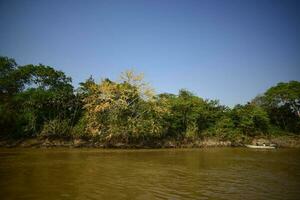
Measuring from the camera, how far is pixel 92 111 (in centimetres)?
3697

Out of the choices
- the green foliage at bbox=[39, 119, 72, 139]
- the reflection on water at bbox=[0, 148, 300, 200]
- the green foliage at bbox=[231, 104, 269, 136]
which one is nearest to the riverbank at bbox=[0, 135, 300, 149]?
the green foliage at bbox=[39, 119, 72, 139]

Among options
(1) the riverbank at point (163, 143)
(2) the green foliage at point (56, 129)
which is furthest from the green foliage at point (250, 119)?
(2) the green foliage at point (56, 129)

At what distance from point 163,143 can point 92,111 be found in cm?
1339

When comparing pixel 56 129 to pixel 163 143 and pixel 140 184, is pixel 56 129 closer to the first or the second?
pixel 163 143

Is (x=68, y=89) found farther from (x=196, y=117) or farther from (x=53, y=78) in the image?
(x=196, y=117)

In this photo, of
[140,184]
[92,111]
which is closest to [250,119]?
[92,111]

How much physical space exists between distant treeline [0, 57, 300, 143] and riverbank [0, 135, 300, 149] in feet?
2.51

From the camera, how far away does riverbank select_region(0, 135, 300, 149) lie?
37.3m

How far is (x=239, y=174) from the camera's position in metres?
17.0

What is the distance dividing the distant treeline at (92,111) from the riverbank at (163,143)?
766 mm

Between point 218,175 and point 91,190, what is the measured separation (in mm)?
8407

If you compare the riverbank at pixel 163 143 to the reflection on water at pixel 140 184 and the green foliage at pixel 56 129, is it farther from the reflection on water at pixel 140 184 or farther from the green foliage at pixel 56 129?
the reflection on water at pixel 140 184

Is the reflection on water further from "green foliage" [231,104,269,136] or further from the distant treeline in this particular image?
"green foliage" [231,104,269,136]

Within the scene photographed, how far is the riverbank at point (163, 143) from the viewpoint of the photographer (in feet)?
122
